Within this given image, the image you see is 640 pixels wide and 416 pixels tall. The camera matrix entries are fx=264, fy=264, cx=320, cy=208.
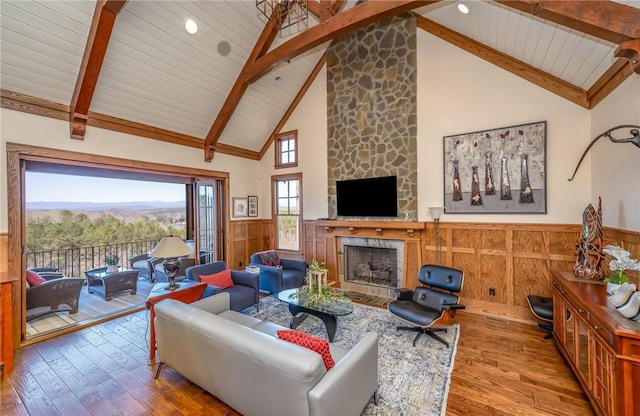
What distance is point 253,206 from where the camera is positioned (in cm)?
691

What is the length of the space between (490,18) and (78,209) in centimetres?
926

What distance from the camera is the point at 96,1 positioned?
3195 mm

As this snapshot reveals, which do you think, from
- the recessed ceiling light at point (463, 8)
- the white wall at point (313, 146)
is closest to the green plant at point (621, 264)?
the recessed ceiling light at point (463, 8)

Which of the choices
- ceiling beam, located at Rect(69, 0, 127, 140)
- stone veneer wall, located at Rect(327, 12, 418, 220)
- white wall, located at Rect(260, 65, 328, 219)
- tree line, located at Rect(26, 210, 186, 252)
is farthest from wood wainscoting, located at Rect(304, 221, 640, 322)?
tree line, located at Rect(26, 210, 186, 252)

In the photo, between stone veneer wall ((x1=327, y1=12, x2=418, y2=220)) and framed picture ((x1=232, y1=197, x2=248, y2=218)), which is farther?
framed picture ((x1=232, y1=197, x2=248, y2=218))

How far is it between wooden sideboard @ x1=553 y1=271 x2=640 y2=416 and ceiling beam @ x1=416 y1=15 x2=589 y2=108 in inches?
97.8

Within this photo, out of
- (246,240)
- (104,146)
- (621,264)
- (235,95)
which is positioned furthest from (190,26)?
(621,264)

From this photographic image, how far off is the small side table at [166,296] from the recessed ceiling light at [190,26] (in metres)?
3.78

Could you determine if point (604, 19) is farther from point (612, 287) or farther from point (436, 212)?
point (436, 212)

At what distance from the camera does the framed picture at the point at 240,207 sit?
6.47 meters

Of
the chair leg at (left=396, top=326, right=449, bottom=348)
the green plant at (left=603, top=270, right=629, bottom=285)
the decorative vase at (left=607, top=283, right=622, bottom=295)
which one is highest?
the green plant at (left=603, top=270, right=629, bottom=285)

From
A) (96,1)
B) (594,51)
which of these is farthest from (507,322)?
(96,1)

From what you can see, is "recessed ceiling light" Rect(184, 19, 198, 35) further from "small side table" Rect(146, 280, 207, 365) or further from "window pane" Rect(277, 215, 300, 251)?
"window pane" Rect(277, 215, 300, 251)

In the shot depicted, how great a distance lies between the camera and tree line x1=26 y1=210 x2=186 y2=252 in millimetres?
6082
